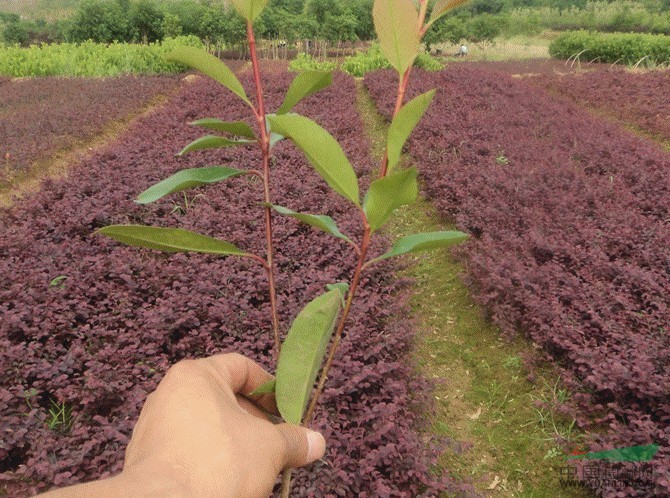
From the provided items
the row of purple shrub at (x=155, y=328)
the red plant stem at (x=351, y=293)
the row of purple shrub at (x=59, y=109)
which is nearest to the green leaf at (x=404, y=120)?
the red plant stem at (x=351, y=293)

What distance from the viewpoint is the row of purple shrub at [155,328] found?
1.78 meters

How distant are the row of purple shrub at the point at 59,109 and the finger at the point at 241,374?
445 cm

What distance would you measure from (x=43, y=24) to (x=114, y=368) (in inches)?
1065

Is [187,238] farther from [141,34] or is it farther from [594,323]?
[141,34]

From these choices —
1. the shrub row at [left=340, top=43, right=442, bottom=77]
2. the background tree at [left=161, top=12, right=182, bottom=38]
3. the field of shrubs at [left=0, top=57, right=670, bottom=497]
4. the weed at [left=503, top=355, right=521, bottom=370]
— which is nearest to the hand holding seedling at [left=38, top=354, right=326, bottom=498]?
the field of shrubs at [left=0, top=57, right=670, bottom=497]

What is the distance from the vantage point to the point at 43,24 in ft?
76.6

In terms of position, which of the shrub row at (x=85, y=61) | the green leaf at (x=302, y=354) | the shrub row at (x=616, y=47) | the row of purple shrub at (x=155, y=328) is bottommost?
the row of purple shrub at (x=155, y=328)

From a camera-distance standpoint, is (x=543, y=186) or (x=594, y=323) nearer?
(x=594, y=323)

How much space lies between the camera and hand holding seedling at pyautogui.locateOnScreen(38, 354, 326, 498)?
63cm

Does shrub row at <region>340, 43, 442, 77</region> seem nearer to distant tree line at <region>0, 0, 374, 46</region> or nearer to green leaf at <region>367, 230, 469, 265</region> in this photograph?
distant tree line at <region>0, 0, 374, 46</region>

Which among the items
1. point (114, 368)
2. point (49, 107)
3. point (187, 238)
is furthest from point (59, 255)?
point (49, 107)

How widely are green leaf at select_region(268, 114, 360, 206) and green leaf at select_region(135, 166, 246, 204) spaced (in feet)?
0.55

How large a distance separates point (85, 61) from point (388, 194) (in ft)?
39.1

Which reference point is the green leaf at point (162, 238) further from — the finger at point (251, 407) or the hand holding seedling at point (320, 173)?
the finger at point (251, 407)
